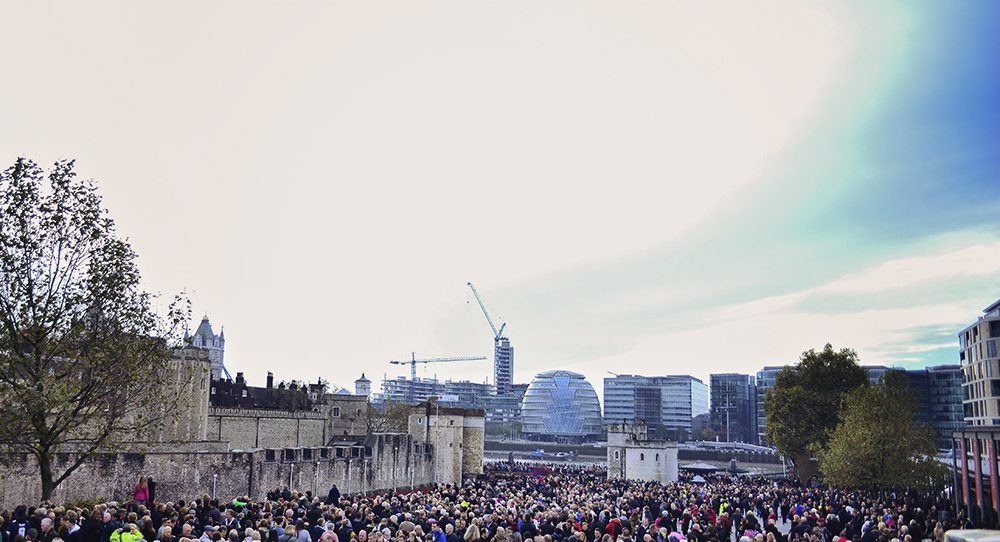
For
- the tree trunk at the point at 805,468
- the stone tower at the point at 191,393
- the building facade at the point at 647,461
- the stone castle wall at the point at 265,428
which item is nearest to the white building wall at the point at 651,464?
the building facade at the point at 647,461

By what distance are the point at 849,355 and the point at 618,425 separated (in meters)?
A: 22.2

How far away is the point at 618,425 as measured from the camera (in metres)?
76.0

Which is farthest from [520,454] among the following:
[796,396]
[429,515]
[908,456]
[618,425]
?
[429,515]

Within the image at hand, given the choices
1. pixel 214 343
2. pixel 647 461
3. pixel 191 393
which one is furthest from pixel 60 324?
pixel 214 343

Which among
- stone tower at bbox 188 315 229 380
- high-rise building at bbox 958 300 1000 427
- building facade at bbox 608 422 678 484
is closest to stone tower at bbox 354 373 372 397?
stone tower at bbox 188 315 229 380

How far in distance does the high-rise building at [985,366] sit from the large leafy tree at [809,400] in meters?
11.6

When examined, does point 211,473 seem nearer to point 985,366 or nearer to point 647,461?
point 647,461

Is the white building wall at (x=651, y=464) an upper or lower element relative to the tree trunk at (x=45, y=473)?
lower

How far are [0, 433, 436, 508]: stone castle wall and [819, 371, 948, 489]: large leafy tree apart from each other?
98.5ft

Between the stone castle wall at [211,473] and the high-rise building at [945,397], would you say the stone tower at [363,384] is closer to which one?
the stone castle wall at [211,473]

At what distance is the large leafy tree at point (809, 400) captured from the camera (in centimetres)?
6531

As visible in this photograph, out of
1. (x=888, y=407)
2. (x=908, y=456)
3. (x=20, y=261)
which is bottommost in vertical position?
(x=908, y=456)

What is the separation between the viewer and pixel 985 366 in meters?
70.4

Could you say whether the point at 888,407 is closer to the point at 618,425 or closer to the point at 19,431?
the point at 618,425
